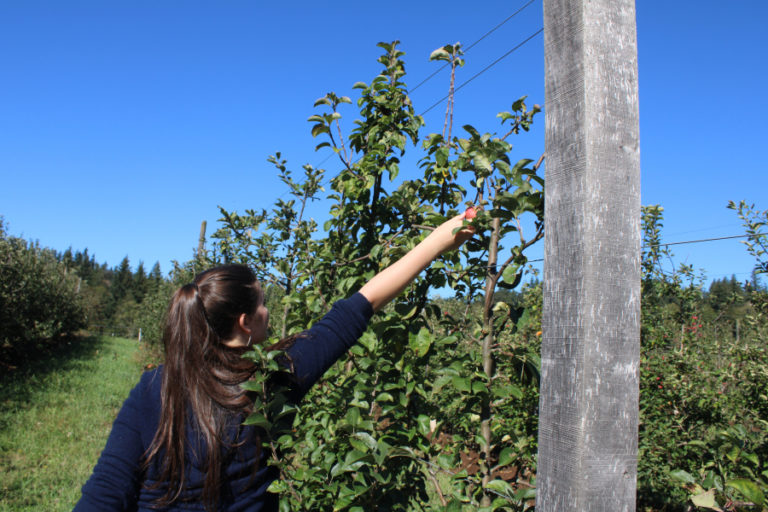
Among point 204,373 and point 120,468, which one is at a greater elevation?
point 204,373

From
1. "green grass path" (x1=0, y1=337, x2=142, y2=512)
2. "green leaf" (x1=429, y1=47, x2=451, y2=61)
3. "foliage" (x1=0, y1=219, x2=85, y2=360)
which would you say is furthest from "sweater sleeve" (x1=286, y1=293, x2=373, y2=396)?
"foliage" (x1=0, y1=219, x2=85, y2=360)

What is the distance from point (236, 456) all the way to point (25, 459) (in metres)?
7.58

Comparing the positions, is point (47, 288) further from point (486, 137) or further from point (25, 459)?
point (486, 137)

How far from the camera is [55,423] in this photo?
28.6ft

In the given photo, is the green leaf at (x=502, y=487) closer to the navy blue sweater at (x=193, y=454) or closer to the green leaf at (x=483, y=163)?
the navy blue sweater at (x=193, y=454)

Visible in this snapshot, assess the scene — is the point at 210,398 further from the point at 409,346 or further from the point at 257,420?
the point at 409,346

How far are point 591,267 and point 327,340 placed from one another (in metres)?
0.79

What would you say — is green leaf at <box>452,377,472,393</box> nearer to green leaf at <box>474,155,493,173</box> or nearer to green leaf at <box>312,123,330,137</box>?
green leaf at <box>474,155,493,173</box>

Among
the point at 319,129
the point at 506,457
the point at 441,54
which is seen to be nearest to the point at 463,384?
the point at 506,457

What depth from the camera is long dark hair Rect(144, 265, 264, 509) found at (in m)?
1.29

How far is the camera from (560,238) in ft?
3.55

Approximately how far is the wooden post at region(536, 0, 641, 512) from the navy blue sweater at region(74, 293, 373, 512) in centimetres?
64

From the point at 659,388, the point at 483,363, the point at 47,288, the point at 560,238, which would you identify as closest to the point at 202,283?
the point at 483,363

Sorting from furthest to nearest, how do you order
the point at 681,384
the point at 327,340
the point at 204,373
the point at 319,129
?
the point at 681,384 → the point at 319,129 → the point at 327,340 → the point at 204,373
